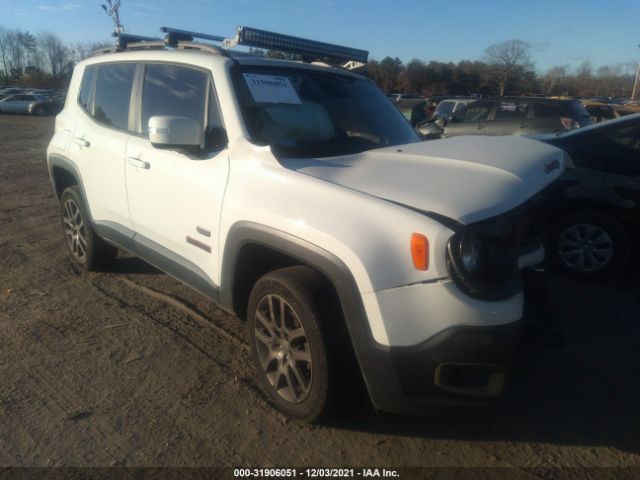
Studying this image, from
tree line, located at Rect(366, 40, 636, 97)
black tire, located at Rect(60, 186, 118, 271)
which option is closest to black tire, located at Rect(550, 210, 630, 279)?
black tire, located at Rect(60, 186, 118, 271)

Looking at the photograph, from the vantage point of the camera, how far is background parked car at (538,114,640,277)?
462 centimetres

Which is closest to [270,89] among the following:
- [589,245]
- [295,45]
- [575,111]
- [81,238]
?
[295,45]

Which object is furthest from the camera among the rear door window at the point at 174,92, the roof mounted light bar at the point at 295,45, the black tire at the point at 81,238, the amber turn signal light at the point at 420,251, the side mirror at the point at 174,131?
the black tire at the point at 81,238

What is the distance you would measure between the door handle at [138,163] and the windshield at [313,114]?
0.89 metres

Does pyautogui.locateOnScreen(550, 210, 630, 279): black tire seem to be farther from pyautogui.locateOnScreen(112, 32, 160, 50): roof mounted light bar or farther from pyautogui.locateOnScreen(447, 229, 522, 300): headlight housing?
pyautogui.locateOnScreen(112, 32, 160, 50): roof mounted light bar

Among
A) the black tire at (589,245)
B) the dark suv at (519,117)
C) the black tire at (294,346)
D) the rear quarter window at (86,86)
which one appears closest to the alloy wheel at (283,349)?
the black tire at (294,346)

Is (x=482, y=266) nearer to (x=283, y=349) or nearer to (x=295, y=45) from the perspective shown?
(x=283, y=349)

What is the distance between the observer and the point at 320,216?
8.02 feet

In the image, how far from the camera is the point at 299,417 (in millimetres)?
2738

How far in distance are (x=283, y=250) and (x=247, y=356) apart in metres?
1.15

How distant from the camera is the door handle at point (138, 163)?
3.58 m

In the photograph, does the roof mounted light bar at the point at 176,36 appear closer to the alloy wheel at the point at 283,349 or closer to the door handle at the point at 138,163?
the door handle at the point at 138,163

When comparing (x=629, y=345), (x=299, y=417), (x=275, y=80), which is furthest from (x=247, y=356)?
(x=629, y=345)

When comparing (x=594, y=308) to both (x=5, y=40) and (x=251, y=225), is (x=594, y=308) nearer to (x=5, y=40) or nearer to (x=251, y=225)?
(x=251, y=225)
